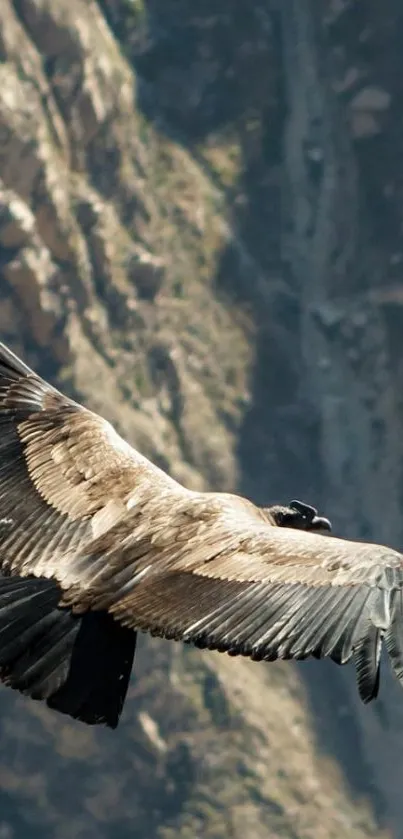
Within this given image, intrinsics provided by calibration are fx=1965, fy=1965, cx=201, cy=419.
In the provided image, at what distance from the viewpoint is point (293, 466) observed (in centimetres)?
7469

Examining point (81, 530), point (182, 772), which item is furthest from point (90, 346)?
point (81, 530)

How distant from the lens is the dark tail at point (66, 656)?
11062 mm

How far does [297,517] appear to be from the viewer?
550 inches

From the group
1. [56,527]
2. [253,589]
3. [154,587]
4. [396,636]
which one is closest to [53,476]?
[56,527]

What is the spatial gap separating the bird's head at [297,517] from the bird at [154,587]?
1.42 metres

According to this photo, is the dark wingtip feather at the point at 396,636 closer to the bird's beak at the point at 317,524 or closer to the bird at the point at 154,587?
the bird at the point at 154,587

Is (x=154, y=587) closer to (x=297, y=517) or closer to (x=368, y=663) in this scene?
(x=368, y=663)

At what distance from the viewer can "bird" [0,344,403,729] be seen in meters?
10.7

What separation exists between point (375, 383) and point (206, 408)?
930cm

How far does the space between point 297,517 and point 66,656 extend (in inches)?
127

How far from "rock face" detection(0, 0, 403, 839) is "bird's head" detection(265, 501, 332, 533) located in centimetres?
4847

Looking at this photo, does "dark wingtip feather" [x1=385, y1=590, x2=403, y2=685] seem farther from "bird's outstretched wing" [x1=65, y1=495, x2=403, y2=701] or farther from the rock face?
the rock face

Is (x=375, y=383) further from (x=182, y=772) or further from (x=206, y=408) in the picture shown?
(x=182, y=772)

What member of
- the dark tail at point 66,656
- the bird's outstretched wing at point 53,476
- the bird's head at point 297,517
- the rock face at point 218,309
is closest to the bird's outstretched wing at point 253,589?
the dark tail at point 66,656
